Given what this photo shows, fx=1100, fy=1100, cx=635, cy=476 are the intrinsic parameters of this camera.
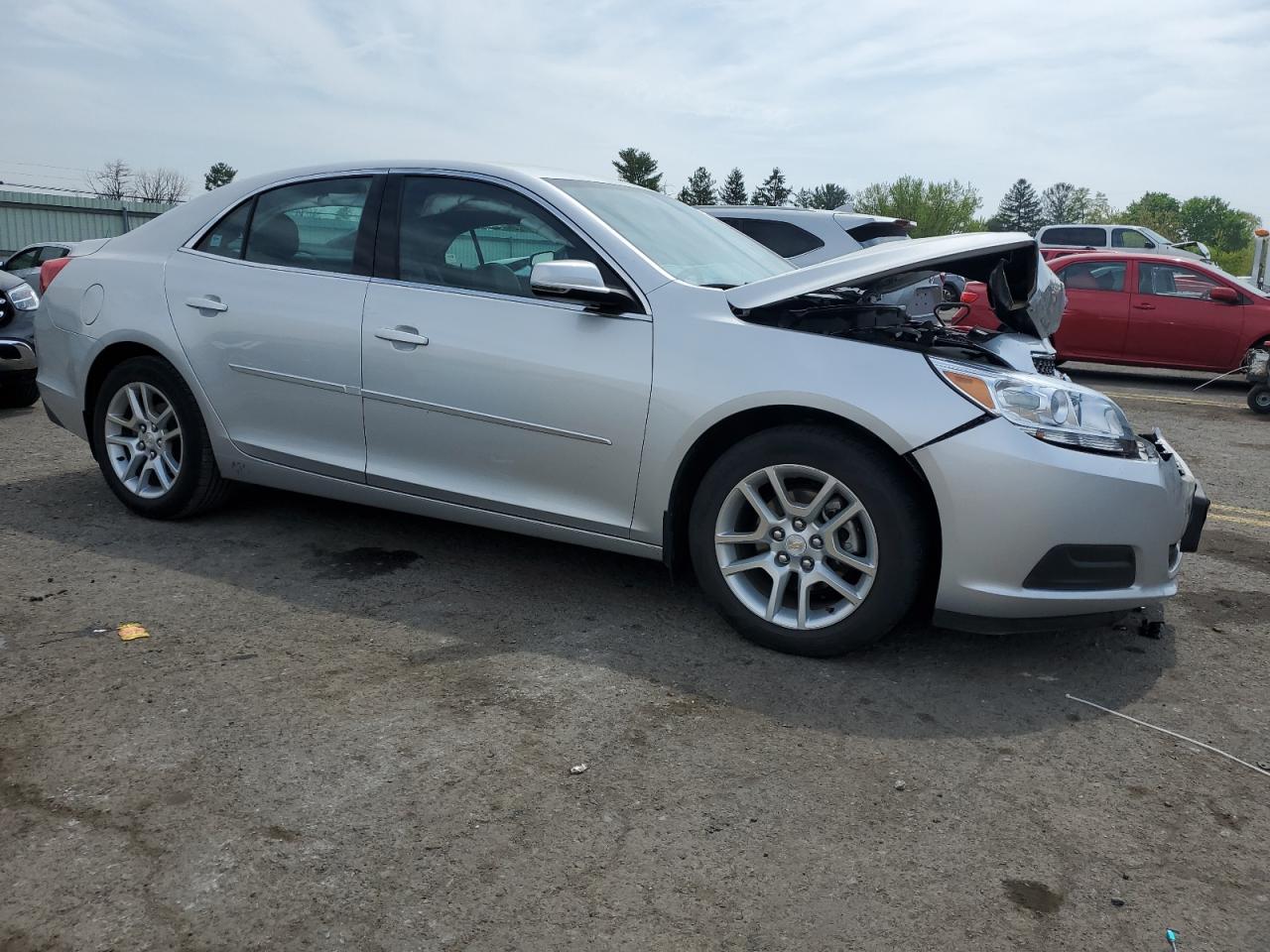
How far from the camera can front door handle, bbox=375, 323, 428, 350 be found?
13.6ft

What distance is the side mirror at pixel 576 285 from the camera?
147 inches

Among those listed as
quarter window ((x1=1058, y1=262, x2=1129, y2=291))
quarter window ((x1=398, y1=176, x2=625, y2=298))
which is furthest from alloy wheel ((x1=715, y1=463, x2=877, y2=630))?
quarter window ((x1=1058, y1=262, x2=1129, y2=291))

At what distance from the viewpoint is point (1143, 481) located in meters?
3.44

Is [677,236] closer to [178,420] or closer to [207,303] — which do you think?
[207,303]

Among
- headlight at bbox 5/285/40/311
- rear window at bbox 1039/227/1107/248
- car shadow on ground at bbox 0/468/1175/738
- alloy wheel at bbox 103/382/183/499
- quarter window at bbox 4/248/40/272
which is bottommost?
quarter window at bbox 4/248/40/272

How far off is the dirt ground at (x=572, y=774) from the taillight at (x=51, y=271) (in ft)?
4.93

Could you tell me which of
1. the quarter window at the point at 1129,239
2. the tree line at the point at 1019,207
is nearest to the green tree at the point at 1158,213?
the tree line at the point at 1019,207

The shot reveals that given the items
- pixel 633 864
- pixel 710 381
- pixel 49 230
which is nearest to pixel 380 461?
pixel 710 381

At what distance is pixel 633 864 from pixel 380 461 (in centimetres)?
234

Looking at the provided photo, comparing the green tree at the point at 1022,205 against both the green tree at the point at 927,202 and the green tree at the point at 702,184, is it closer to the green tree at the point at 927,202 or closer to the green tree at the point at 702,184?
the green tree at the point at 927,202

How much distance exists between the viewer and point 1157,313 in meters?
12.8

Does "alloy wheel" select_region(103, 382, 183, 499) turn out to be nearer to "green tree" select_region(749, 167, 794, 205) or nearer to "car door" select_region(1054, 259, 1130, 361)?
"car door" select_region(1054, 259, 1130, 361)

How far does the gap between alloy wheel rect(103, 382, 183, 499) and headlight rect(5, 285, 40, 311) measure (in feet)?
12.0

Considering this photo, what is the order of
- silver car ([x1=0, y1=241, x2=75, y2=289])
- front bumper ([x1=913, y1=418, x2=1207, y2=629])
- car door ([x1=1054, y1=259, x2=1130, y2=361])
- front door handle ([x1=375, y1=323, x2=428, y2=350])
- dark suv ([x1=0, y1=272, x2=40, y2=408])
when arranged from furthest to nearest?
silver car ([x1=0, y1=241, x2=75, y2=289]), car door ([x1=1054, y1=259, x2=1130, y2=361]), dark suv ([x1=0, y1=272, x2=40, y2=408]), front door handle ([x1=375, y1=323, x2=428, y2=350]), front bumper ([x1=913, y1=418, x2=1207, y2=629])
